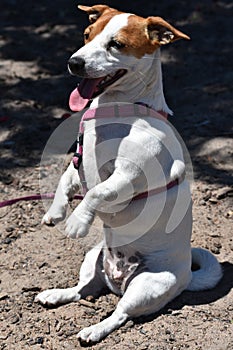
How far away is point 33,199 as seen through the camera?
512 centimetres

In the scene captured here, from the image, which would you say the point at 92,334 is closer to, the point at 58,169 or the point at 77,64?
the point at 77,64

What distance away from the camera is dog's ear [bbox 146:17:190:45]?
3.44 metres

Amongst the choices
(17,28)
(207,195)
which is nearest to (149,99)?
(207,195)

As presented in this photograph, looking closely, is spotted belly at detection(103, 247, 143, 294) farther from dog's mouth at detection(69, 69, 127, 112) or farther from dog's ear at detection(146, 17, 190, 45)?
dog's ear at detection(146, 17, 190, 45)

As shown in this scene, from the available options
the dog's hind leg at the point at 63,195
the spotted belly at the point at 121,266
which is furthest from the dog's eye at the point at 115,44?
the spotted belly at the point at 121,266

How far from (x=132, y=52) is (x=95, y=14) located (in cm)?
51

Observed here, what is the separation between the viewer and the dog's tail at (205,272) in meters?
4.01

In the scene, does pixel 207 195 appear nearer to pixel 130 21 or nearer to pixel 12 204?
pixel 12 204

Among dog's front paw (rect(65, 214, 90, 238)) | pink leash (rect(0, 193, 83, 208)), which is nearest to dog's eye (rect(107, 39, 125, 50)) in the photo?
dog's front paw (rect(65, 214, 90, 238))

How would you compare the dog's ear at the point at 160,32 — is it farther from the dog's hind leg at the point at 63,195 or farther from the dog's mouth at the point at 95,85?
the dog's hind leg at the point at 63,195

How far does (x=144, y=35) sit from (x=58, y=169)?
7.52ft

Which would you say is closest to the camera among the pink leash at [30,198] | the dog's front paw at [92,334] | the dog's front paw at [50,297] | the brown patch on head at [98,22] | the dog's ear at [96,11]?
the brown patch on head at [98,22]

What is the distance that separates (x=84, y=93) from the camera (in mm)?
3471

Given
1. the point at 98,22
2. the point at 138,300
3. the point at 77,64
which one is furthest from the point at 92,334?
the point at 98,22
